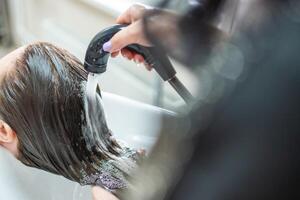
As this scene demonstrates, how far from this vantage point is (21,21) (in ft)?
4.25

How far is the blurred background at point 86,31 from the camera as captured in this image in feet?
1.52

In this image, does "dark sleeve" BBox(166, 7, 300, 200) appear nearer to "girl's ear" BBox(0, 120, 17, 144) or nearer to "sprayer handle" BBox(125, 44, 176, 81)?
"sprayer handle" BBox(125, 44, 176, 81)

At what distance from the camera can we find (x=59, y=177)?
0.63 meters

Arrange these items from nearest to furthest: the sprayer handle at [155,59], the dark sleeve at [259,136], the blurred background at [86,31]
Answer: the dark sleeve at [259,136]
the sprayer handle at [155,59]
the blurred background at [86,31]

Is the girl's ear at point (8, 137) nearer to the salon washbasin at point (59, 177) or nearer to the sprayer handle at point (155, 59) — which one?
the salon washbasin at point (59, 177)

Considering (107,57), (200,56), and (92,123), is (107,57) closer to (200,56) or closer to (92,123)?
(92,123)

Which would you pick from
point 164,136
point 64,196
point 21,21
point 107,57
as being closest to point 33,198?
point 64,196

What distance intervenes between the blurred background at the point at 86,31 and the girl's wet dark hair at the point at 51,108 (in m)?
0.04

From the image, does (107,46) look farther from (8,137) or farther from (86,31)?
(86,31)

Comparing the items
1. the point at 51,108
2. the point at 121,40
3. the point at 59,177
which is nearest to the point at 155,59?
the point at 121,40

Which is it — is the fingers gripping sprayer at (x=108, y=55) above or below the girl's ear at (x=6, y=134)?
above

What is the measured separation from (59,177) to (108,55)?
0.78 ft

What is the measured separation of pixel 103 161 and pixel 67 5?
1.45ft

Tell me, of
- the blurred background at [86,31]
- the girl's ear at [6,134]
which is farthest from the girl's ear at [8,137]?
the blurred background at [86,31]
